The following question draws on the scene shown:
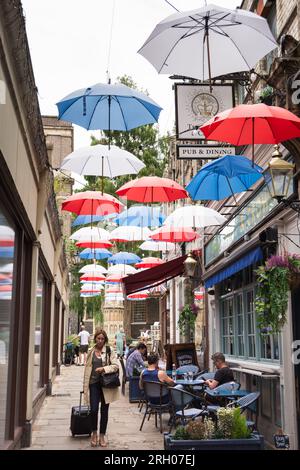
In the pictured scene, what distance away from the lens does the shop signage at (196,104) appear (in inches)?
373

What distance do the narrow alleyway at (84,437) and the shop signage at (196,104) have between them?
17.0 ft

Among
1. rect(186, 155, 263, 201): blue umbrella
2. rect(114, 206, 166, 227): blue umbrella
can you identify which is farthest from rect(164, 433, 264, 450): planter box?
rect(114, 206, 166, 227): blue umbrella

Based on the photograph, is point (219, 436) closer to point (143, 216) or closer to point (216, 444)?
point (216, 444)

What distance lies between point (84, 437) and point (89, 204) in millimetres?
6289

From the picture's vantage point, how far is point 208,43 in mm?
7223

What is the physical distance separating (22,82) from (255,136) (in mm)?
3022

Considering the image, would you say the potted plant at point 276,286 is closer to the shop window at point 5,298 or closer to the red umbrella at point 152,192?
the shop window at point 5,298

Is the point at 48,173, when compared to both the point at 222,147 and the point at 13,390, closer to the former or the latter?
the point at 222,147

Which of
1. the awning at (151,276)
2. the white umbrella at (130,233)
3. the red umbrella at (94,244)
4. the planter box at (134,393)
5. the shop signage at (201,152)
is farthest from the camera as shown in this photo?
the red umbrella at (94,244)

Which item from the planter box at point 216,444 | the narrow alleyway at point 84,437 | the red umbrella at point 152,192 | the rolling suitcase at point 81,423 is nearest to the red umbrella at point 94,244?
the narrow alleyway at point 84,437

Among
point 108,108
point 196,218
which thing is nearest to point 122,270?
point 196,218

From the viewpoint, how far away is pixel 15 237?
7.38 m
